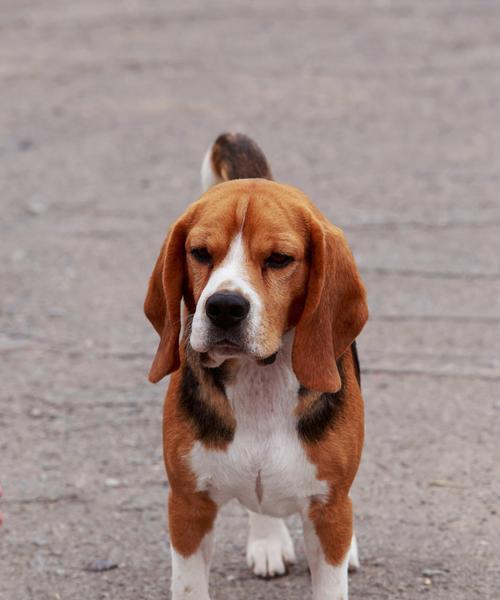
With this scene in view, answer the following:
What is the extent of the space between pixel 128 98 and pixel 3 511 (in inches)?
257

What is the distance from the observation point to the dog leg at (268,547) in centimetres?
475

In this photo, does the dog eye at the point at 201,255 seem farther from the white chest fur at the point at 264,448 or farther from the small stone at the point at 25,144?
the small stone at the point at 25,144

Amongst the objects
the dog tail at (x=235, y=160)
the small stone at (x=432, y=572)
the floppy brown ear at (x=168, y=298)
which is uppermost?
the dog tail at (x=235, y=160)

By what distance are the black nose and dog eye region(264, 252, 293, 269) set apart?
0.18 metres

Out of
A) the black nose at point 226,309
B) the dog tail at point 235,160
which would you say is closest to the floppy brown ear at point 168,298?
the black nose at point 226,309

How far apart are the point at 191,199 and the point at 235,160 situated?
164 inches

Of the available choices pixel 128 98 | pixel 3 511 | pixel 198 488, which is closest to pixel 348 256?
pixel 198 488

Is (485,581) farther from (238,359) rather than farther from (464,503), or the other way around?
(238,359)

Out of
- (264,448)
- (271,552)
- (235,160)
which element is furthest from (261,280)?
(271,552)

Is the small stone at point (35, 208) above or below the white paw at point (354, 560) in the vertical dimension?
above

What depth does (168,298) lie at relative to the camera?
388 cm

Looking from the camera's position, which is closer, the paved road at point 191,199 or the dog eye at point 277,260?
the dog eye at point 277,260

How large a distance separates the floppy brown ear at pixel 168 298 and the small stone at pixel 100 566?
1.18 m

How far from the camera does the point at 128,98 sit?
11211 mm
